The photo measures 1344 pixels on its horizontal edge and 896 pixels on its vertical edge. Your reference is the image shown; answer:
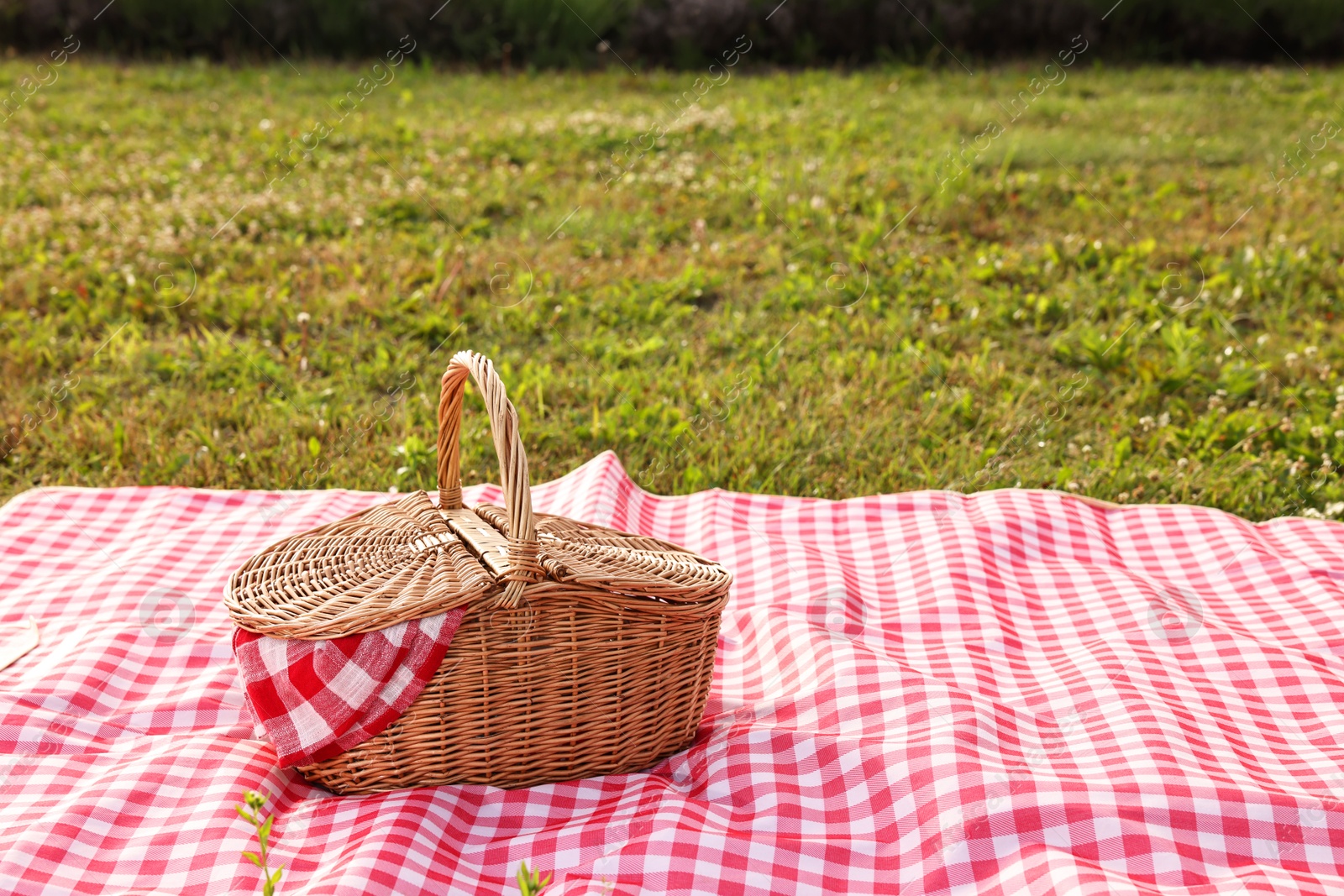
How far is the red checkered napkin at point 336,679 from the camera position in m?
1.86

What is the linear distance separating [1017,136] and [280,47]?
226 inches

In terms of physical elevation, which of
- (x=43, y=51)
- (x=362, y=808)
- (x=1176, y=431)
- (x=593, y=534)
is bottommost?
(x=1176, y=431)

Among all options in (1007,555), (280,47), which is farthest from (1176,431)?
(280,47)

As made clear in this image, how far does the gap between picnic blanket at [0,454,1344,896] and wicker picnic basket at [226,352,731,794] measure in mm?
71

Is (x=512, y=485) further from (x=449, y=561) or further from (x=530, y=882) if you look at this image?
(x=530, y=882)

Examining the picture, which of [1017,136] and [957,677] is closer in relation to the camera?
[957,677]

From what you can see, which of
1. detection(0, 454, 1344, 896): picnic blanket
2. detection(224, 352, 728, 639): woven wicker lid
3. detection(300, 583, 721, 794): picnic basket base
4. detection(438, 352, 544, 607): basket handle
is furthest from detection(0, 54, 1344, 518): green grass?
detection(438, 352, 544, 607): basket handle

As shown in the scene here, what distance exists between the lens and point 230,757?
6.89 ft

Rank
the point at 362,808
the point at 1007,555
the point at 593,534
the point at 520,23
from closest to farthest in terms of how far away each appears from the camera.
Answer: the point at 362,808 < the point at 593,534 < the point at 1007,555 < the point at 520,23

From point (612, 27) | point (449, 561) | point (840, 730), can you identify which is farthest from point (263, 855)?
point (612, 27)

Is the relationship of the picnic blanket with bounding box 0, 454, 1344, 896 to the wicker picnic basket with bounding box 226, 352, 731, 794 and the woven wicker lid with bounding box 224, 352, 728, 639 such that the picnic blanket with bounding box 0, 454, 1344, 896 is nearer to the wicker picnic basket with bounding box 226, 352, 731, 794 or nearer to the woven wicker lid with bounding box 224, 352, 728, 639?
the wicker picnic basket with bounding box 226, 352, 731, 794

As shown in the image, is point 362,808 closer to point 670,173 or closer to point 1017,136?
point 670,173

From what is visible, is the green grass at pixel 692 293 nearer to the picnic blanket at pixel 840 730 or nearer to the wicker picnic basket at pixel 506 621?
the picnic blanket at pixel 840 730

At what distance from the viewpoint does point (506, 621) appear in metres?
1.90
